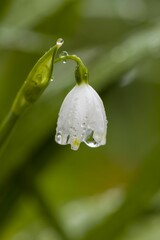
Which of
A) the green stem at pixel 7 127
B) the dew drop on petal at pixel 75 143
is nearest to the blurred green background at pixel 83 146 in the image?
the green stem at pixel 7 127

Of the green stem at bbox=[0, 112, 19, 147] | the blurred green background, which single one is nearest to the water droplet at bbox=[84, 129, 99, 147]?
the green stem at bbox=[0, 112, 19, 147]

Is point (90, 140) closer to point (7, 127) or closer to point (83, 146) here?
point (7, 127)

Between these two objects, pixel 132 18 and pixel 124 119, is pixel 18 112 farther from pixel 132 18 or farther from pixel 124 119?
pixel 124 119

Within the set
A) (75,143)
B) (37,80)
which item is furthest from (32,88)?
(75,143)

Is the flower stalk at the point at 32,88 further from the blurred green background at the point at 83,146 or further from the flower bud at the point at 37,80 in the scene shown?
the blurred green background at the point at 83,146

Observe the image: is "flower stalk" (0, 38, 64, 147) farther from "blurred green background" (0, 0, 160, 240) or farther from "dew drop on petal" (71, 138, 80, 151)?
"blurred green background" (0, 0, 160, 240)

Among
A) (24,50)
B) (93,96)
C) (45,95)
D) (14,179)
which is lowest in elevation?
(93,96)

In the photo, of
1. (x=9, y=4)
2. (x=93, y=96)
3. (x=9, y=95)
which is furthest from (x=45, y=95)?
(x=93, y=96)
